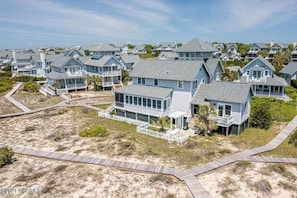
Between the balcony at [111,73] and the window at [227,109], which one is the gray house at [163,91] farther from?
the balcony at [111,73]

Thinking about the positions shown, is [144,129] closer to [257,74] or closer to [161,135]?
[161,135]

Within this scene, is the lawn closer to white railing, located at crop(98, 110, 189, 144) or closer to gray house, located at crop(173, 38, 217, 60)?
white railing, located at crop(98, 110, 189, 144)

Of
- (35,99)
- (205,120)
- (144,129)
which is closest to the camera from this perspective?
(205,120)

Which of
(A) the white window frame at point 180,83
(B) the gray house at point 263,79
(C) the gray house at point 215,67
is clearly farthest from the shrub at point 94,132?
(B) the gray house at point 263,79

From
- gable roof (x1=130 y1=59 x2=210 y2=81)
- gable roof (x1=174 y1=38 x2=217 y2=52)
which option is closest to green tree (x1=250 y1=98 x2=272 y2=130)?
gable roof (x1=130 y1=59 x2=210 y2=81)

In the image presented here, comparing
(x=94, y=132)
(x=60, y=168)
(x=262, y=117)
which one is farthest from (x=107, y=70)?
(x=60, y=168)

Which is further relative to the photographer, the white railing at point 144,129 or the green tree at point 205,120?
the green tree at point 205,120

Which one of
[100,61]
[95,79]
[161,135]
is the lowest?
[161,135]

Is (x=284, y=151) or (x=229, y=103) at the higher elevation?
(x=229, y=103)
